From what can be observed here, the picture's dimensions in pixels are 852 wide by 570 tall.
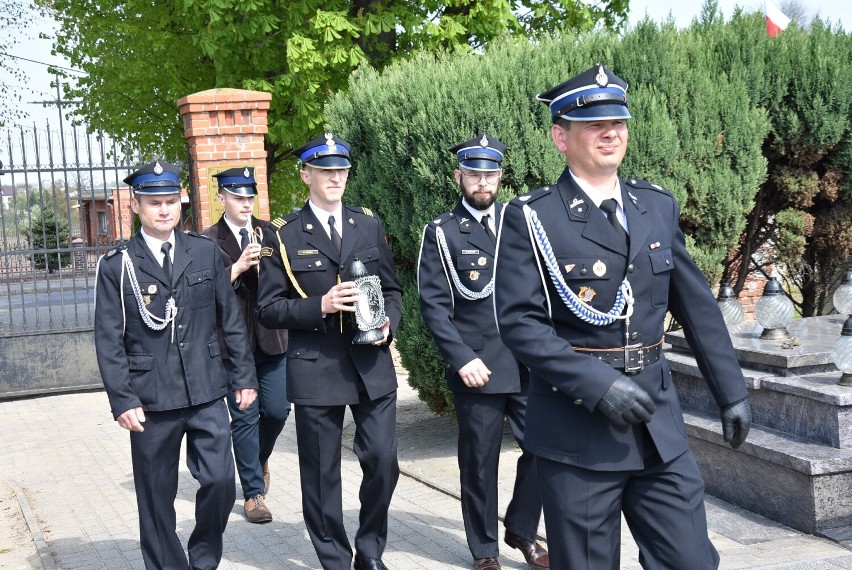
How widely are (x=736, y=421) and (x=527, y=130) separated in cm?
392

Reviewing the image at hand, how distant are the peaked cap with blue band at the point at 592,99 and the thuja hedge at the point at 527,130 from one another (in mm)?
3565

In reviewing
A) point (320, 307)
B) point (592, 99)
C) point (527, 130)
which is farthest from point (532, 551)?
point (527, 130)

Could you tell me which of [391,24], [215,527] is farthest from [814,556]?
[391,24]

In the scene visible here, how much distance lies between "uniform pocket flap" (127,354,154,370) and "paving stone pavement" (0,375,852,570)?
1385 mm

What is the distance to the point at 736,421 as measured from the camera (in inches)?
139

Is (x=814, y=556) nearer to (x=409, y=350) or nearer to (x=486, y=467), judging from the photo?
(x=486, y=467)

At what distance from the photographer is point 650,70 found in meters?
7.48

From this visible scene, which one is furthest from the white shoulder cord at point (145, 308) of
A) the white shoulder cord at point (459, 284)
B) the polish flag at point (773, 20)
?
the polish flag at point (773, 20)

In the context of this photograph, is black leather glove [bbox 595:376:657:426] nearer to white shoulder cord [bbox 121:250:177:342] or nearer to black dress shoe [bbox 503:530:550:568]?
black dress shoe [bbox 503:530:550:568]

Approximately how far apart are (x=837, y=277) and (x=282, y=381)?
5.34 meters

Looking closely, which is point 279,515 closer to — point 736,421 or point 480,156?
point 480,156

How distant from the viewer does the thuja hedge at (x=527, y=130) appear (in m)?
7.20

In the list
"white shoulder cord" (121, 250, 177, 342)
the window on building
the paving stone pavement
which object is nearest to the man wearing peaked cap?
the paving stone pavement

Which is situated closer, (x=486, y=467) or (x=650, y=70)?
(x=486, y=467)
